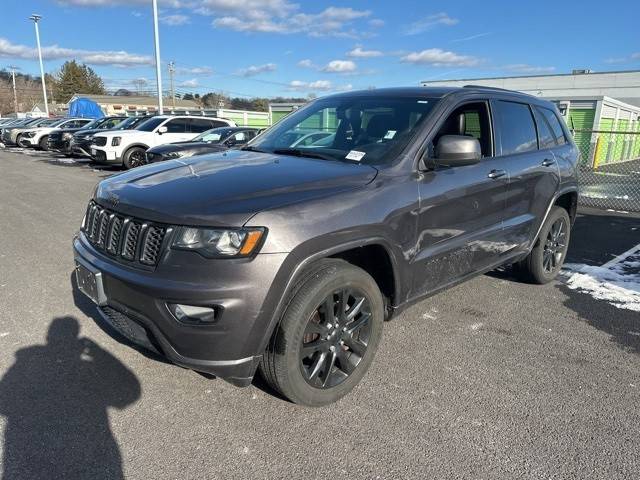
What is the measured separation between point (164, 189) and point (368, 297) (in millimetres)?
1325

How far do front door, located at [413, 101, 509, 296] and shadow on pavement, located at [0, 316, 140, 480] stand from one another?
1997mm

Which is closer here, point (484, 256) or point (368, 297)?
point (368, 297)

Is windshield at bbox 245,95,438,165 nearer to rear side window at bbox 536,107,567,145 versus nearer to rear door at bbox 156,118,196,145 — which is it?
rear side window at bbox 536,107,567,145

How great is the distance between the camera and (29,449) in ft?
8.02

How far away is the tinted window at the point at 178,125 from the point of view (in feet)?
50.4

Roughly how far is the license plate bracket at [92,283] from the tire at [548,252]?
3.85 meters

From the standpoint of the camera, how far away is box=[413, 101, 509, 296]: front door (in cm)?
323

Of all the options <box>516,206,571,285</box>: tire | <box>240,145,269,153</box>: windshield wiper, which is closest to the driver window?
<box>516,206,571,285</box>: tire

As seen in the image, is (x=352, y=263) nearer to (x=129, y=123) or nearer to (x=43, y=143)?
(x=129, y=123)

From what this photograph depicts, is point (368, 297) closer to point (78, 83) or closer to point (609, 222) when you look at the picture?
point (609, 222)

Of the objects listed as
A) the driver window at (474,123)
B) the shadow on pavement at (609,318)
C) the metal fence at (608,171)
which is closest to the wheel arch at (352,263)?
the driver window at (474,123)

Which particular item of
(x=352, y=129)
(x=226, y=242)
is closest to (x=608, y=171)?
(x=352, y=129)

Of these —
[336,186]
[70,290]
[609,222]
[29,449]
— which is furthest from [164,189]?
[609,222]

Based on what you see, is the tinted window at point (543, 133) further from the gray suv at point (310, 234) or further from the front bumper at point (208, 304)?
the front bumper at point (208, 304)
